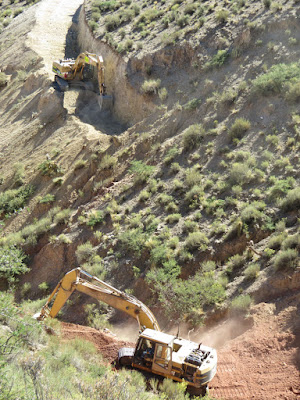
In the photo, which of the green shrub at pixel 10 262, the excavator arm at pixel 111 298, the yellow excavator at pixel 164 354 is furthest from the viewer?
the excavator arm at pixel 111 298

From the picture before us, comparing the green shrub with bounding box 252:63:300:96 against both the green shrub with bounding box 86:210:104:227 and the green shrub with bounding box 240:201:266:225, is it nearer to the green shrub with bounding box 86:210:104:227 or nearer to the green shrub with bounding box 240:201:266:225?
the green shrub with bounding box 240:201:266:225

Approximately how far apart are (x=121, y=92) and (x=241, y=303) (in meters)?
17.8

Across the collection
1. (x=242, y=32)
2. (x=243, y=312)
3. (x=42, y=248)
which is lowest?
(x=42, y=248)

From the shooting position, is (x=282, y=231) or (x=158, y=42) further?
(x=158, y=42)

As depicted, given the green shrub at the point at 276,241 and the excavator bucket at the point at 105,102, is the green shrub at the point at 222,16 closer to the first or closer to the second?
the excavator bucket at the point at 105,102

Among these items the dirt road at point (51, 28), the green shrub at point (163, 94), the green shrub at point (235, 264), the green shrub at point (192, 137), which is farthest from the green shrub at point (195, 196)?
the dirt road at point (51, 28)

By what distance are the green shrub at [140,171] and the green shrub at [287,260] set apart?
27.5ft

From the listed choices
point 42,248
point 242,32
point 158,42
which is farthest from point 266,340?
point 158,42

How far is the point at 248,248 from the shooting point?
54.0 feet

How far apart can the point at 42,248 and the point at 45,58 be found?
65.8 ft

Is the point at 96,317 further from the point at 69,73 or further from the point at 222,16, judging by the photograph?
the point at 69,73

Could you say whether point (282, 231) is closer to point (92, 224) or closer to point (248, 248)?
point (248, 248)

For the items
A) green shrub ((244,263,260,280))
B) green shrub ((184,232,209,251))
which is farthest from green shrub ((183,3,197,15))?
green shrub ((244,263,260,280))

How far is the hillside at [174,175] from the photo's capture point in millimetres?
15484
